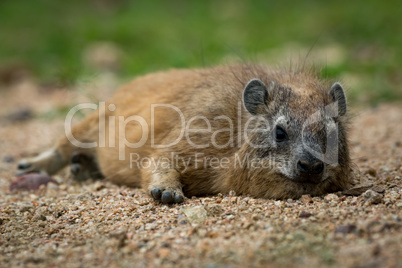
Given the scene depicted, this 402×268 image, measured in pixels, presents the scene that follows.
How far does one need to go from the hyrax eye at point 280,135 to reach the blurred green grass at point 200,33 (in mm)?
4818

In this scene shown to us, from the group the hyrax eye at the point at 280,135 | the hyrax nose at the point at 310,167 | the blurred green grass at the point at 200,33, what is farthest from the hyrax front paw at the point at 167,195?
the blurred green grass at the point at 200,33

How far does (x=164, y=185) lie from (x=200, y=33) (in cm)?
1030

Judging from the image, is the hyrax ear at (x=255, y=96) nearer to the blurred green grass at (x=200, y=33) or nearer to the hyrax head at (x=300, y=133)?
the hyrax head at (x=300, y=133)

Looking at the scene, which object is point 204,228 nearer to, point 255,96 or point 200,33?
point 255,96

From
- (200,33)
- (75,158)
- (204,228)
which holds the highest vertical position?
(200,33)

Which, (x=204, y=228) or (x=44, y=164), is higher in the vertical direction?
(x=44, y=164)

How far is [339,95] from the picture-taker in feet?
17.2

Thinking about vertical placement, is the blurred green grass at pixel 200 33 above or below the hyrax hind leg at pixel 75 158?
above

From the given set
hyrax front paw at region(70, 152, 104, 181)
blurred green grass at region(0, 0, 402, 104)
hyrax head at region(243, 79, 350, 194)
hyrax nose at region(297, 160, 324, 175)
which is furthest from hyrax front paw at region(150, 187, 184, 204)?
blurred green grass at region(0, 0, 402, 104)

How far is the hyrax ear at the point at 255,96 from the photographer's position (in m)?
5.10

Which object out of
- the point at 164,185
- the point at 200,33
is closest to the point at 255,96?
the point at 164,185

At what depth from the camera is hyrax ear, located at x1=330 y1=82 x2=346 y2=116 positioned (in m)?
5.21

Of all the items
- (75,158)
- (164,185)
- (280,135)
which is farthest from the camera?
(75,158)

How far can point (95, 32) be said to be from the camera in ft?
48.4
